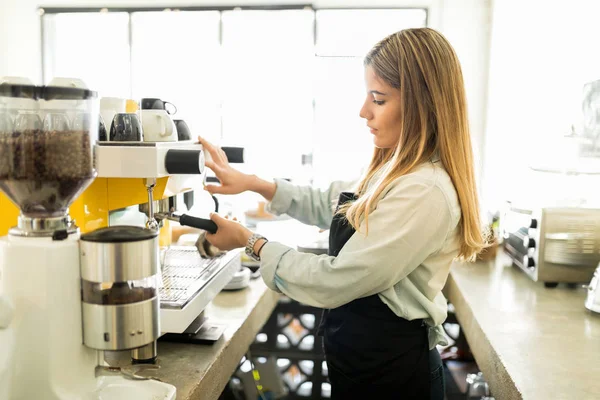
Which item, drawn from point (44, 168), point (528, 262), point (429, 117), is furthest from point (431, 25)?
point (44, 168)

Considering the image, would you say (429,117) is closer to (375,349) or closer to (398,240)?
(398,240)

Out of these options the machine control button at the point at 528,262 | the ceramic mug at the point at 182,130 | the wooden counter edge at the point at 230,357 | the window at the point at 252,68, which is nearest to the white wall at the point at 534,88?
the machine control button at the point at 528,262

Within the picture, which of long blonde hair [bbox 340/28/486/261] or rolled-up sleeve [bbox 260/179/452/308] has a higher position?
long blonde hair [bbox 340/28/486/261]

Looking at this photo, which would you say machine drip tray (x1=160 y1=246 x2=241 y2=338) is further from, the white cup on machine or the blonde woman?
the white cup on machine

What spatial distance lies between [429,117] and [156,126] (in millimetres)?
616

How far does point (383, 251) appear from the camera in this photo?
43.7 inches

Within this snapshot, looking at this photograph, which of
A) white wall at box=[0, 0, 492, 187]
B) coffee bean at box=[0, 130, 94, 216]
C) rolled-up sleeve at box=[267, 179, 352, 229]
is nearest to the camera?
coffee bean at box=[0, 130, 94, 216]

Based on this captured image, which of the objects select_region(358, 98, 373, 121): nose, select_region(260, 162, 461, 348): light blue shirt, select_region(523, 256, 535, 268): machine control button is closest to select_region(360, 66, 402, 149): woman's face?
select_region(358, 98, 373, 121): nose

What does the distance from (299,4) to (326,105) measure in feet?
2.47

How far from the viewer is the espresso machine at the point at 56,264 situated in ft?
2.77

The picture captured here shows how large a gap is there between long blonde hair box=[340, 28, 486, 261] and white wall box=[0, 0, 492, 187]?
2.72m

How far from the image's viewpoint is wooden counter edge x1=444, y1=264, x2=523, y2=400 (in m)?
1.24

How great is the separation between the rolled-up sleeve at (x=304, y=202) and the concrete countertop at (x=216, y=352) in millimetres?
283

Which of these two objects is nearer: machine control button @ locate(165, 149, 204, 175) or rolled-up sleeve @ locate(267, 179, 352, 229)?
machine control button @ locate(165, 149, 204, 175)
